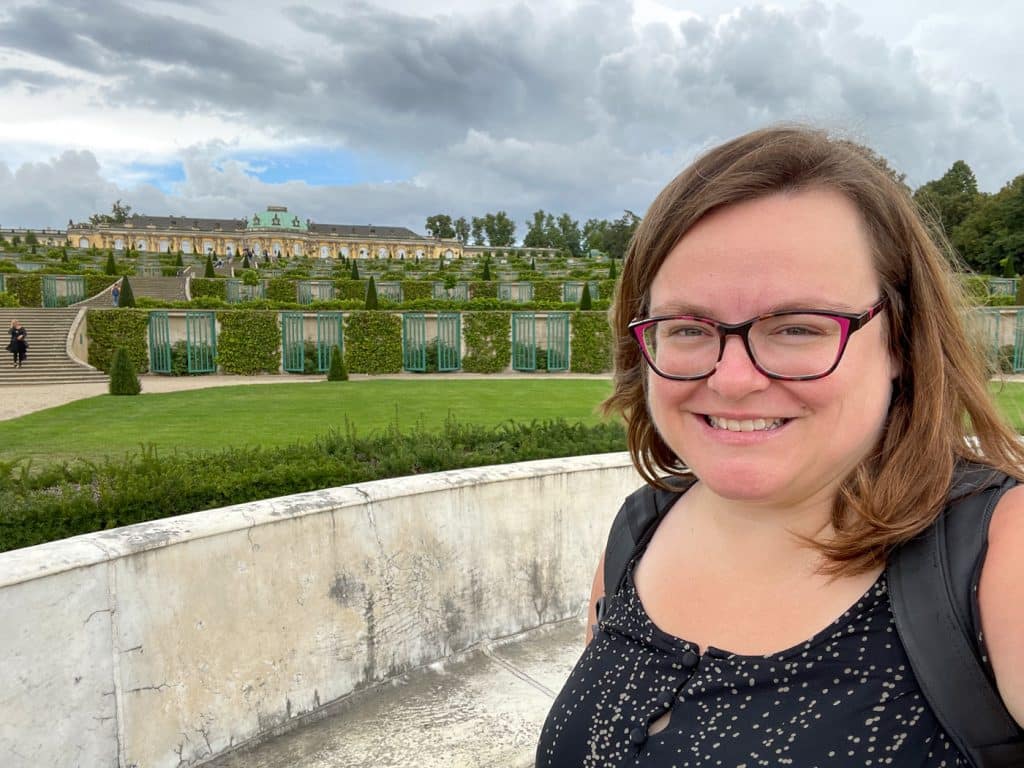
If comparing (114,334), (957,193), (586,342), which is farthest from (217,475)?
(957,193)

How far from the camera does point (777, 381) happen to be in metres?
1.14

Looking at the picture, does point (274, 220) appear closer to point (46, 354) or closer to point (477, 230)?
point (477, 230)

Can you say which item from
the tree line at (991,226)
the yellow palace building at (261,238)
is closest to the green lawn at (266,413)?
the tree line at (991,226)

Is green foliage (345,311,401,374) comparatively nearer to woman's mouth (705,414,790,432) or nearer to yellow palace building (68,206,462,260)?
woman's mouth (705,414,790,432)

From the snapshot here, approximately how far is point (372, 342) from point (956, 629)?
22.8 meters

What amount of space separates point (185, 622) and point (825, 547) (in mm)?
2741

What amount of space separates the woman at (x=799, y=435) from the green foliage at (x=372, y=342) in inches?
878

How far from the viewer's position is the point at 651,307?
4.22 feet

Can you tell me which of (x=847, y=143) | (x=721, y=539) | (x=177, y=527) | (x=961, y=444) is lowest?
(x=177, y=527)

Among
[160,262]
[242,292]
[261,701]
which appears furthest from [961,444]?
[160,262]

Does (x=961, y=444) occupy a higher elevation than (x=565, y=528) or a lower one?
higher

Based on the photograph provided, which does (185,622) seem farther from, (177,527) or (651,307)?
(651,307)

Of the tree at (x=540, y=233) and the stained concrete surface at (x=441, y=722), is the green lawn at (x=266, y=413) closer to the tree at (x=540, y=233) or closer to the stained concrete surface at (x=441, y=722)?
the stained concrete surface at (x=441, y=722)

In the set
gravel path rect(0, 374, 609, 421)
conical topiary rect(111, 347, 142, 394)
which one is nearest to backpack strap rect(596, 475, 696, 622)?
gravel path rect(0, 374, 609, 421)
